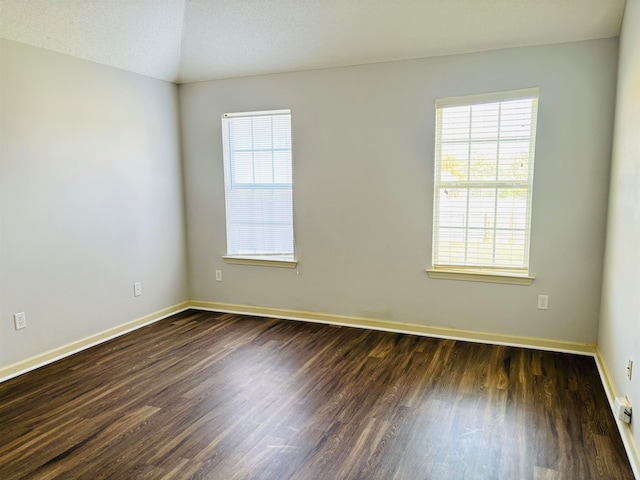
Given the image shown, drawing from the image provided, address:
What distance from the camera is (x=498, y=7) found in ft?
10.0

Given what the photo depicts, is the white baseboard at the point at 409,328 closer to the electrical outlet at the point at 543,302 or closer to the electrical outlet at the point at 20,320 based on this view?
the electrical outlet at the point at 543,302

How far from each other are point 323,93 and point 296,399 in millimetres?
2630

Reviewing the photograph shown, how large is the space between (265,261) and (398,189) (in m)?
1.51

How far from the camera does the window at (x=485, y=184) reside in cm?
344

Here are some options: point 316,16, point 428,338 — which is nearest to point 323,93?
point 316,16

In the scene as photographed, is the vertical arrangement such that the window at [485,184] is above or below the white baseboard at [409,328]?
above

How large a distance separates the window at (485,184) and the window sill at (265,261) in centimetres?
141

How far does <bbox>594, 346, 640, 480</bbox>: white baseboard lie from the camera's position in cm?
202

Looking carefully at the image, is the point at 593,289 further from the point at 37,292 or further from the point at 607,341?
the point at 37,292

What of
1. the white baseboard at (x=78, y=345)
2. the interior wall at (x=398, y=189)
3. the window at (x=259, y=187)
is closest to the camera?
the white baseboard at (x=78, y=345)

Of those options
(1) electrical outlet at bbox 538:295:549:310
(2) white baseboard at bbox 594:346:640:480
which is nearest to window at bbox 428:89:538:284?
(1) electrical outlet at bbox 538:295:549:310

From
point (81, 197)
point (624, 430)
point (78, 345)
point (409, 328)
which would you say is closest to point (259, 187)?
point (81, 197)

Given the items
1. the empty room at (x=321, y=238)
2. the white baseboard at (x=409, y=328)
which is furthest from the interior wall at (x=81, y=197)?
the white baseboard at (x=409, y=328)

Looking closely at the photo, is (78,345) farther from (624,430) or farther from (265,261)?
(624,430)
